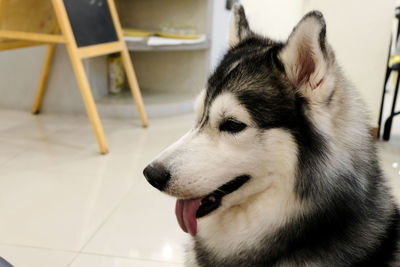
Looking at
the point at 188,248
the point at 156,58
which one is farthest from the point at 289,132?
the point at 156,58

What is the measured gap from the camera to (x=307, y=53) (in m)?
0.80

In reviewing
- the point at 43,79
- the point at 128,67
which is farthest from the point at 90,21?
the point at 43,79

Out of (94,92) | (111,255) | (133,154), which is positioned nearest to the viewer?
(111,255)

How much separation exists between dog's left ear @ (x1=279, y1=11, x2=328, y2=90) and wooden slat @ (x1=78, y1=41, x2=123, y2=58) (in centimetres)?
167

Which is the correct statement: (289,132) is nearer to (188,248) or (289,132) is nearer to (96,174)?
(188,248)

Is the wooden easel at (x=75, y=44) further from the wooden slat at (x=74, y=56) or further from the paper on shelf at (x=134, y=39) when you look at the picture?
the paper on shelf at (x=134, y=39)

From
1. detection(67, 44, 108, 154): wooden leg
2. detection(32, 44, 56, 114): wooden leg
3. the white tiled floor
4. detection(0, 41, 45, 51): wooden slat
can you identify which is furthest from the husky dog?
detection(32, 44, 56, 114): wooden leg

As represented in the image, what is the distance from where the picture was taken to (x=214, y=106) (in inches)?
35.0

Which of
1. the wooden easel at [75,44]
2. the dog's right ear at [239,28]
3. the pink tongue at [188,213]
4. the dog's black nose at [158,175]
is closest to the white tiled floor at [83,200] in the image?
the wooden easel at [75,44]

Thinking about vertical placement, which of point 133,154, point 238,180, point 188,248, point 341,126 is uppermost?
point 341,126

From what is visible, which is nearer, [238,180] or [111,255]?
[238,180]

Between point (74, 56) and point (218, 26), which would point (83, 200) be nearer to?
point (74, 56)

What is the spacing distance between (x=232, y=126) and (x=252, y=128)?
0.06 metres

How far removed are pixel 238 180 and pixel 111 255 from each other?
734 mm
